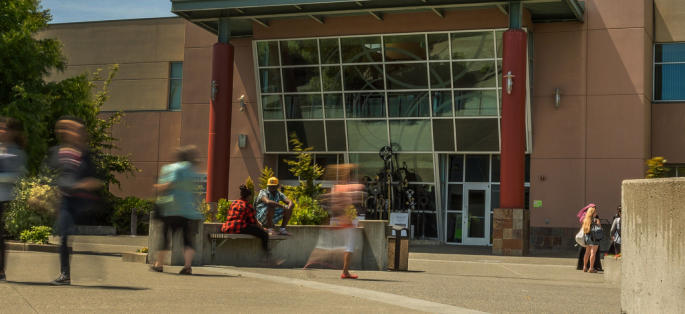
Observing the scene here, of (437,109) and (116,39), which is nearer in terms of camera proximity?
(437,109)

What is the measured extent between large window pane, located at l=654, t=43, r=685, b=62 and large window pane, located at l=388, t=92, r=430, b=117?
7766 mm

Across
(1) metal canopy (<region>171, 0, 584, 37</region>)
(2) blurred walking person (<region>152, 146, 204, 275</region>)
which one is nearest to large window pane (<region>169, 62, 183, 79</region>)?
(1) metal canopy (<region>171, 0, 584, 37</region>)

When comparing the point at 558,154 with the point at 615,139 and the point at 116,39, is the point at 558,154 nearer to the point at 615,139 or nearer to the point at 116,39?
the point at 615,139

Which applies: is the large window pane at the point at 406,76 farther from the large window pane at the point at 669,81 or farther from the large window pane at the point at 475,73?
the large window pane at the point at 669,81

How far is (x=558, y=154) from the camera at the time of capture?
24766mm

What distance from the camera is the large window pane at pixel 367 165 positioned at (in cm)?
2694

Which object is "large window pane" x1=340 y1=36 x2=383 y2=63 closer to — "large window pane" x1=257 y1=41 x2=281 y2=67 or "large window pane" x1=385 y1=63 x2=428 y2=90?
"large window pane" x1=385 y1=63 x2=428 y2=90

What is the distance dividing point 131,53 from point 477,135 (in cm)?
1547

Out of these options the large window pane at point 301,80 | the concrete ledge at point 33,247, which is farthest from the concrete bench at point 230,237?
the large window pane at point 301,80

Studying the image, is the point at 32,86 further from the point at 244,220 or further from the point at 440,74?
the point at 244,220

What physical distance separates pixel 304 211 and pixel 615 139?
13786 millimetres

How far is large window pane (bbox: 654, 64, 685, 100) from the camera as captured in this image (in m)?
25.1

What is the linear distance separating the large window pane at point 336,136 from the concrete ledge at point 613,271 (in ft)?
46.2

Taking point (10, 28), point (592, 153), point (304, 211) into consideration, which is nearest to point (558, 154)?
point (592, 153)
